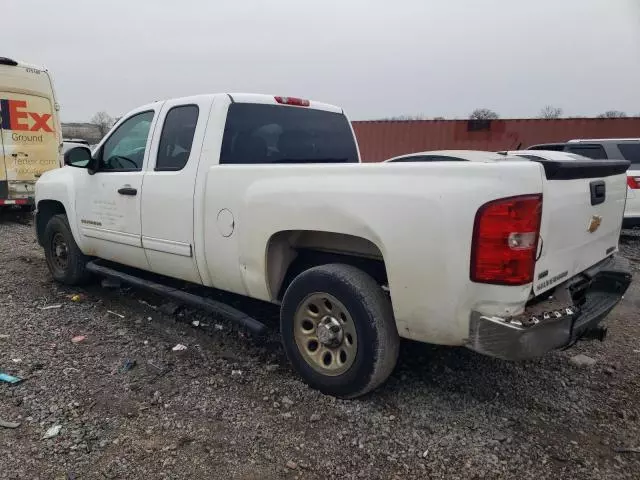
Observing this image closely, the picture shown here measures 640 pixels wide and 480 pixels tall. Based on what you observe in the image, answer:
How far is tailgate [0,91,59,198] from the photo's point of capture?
9609 millimetres

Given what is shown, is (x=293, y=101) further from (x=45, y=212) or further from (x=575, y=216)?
(x=45, y=212)

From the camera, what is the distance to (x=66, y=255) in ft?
17.9

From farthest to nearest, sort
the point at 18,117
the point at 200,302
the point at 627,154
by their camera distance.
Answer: the point at 18,117 → the point at 627,154 → the point at 200,302

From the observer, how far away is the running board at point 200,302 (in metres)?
3.53

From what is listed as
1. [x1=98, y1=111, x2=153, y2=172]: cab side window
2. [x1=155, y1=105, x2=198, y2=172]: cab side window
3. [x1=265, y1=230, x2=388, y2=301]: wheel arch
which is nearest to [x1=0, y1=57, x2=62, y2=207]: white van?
[x1=98, y1=111, x2=153, y2=172]: cab side window

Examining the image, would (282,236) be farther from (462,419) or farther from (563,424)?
(563,424)

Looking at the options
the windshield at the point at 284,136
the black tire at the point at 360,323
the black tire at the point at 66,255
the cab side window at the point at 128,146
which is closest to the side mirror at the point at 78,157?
the cab side window at the point at 128,146

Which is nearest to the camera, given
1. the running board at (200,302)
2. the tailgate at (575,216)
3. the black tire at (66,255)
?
the tailgate at (575,216)

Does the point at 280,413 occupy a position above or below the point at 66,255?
below

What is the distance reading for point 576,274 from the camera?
9.61 ft

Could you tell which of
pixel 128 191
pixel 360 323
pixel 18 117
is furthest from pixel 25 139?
pixel 360 323

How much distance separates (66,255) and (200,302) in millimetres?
2429

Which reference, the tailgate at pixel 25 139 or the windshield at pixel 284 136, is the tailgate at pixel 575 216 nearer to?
the windshield at pixel 284 136

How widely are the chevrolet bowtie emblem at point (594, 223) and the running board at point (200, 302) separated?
6.97 feet
